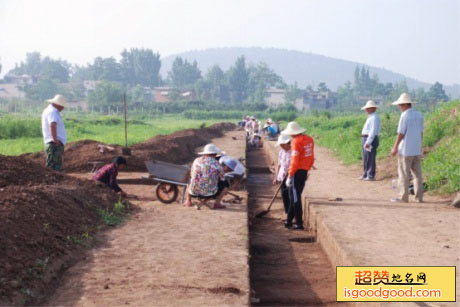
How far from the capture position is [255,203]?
38.9 feet

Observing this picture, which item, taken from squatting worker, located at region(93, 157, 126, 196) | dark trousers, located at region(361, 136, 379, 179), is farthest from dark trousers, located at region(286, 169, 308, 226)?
dark trousers, located at region(361, 136, 379, 179)

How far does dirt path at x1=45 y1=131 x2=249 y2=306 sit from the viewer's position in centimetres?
480

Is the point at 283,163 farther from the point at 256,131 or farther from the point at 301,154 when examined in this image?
the point at 256,131

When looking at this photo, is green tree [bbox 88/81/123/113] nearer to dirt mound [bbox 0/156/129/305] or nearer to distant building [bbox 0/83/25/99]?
distant building [bbox 0/83/25/99]

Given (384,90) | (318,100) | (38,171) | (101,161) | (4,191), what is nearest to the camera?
(4,191)

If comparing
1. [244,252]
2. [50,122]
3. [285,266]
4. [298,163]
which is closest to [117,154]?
[50,122]

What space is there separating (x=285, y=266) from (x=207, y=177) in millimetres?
2066

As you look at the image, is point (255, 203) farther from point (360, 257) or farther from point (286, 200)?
point (360, 257)

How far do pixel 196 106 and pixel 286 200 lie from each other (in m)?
76.7

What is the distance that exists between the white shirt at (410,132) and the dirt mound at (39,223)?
4974 mm

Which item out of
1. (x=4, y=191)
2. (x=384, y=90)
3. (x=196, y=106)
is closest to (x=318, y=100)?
(x=384, y=90)

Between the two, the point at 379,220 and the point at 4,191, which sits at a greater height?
the point at 4,191

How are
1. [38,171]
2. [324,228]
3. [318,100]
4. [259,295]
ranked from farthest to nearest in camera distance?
[318,100] → [38,171] → [324,228] → [259,295]

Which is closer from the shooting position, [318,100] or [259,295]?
[259,295]
